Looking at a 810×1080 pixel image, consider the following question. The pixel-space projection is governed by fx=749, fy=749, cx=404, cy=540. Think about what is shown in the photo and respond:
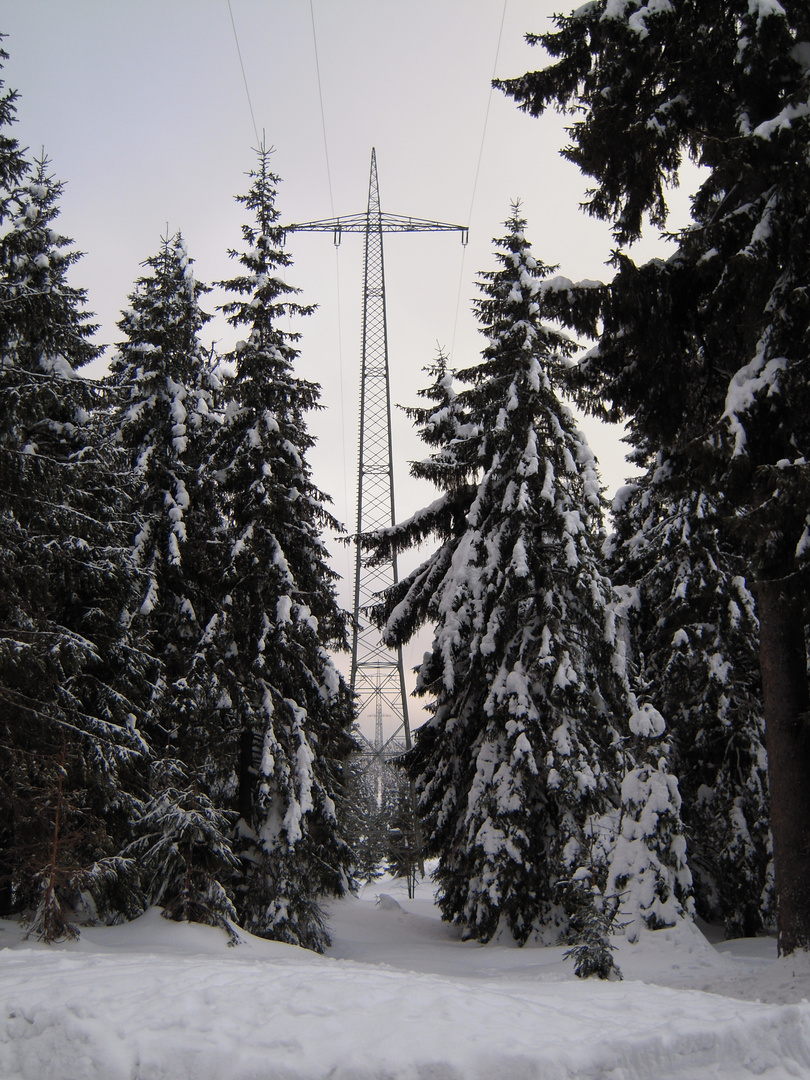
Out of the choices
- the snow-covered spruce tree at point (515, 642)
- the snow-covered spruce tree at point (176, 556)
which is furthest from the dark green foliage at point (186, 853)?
the snow-covered spruce tree at point (515, 642)

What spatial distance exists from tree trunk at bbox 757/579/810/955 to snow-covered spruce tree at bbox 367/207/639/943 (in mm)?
4188

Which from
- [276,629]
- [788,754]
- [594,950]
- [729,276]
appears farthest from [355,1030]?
[276,629]

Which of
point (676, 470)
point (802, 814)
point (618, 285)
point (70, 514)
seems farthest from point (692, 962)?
point (70, 514)

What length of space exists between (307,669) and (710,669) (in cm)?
767

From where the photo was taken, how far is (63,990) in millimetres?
5008

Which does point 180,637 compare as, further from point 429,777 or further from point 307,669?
point 429,777

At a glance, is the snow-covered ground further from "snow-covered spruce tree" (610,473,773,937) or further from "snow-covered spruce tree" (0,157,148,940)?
"snow-covered spruce tree" (610,473,773,937)

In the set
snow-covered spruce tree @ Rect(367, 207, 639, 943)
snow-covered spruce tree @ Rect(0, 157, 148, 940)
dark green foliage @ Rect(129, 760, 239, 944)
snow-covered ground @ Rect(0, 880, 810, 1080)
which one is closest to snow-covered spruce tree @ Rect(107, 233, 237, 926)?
dark green foliage @ Rect(129, 760, 239, 944)

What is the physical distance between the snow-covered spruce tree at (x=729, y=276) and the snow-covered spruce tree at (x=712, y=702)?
12.9ft

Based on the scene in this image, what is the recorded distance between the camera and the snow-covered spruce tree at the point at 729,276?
7.52 m

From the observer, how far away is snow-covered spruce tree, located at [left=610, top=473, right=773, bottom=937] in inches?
525

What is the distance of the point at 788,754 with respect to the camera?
7.93m

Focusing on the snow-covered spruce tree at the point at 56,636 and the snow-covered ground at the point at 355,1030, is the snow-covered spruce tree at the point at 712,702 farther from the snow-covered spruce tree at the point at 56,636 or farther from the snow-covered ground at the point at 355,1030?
the snow-covered spruce tree at the point at 56,636

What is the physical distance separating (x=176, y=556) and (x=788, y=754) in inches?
435
